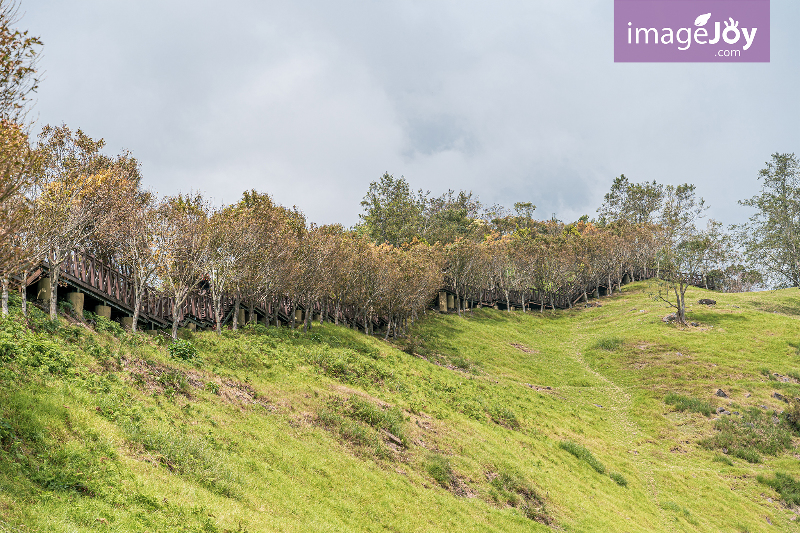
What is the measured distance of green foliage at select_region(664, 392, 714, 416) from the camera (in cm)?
4446

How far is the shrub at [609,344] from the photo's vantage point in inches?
2426

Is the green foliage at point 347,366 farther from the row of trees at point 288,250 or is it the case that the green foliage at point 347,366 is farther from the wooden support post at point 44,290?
the wooden support post at point 44,290

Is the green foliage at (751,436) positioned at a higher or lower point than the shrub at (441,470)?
lower

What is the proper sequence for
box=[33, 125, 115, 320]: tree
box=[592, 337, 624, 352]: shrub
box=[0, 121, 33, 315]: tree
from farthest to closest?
box=[592, 337, 624, 352]: shrub
box=[33, 125, 115, 320]: tree
box=[0, 121, 33, 315]: tree

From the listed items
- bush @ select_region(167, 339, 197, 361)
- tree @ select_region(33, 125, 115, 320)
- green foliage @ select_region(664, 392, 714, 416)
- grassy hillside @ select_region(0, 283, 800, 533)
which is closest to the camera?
grassy hillside @ select_region(0, 283, 800, 533)

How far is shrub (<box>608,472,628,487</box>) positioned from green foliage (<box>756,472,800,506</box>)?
41.0 ft

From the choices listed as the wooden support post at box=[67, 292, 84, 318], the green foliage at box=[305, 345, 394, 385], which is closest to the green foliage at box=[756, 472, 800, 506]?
the green foliage at box=[305, 345, 394, 385]

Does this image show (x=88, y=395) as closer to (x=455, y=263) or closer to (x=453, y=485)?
(x=453, y=485)

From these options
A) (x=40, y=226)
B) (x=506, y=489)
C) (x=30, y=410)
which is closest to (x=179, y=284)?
(x=40, y=226)

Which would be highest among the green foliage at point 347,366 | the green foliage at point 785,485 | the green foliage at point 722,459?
the green foliage at point 347,366

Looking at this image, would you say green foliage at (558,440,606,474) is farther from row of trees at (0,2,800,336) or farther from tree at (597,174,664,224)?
tree at (597,174,664,224)

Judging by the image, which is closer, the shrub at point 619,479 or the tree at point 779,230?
the shrub at point 619,479

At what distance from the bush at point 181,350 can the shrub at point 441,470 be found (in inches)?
545

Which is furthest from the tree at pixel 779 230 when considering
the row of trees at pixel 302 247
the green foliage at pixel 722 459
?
the green foliage at pixel 722 459
